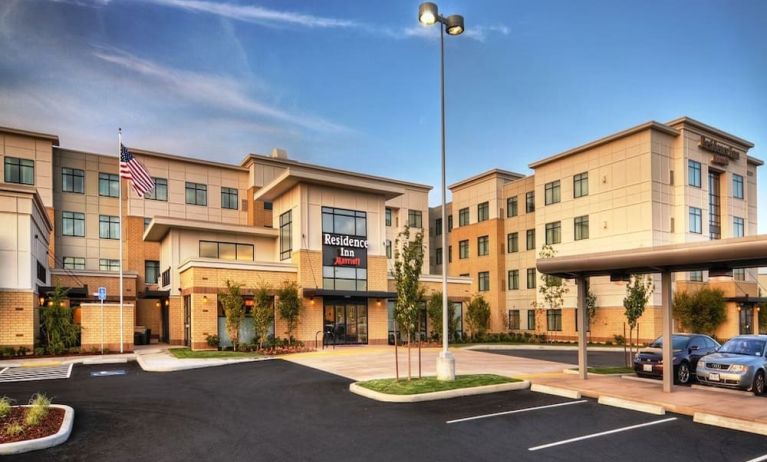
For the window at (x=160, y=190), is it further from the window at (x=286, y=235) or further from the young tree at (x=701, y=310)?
the young tree at (x=701, y=310)

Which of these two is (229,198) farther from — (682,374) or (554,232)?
(682,374)

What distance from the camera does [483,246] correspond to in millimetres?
Answer: 53281

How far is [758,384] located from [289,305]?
72.4 ft

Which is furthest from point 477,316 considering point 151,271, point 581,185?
point 151,271

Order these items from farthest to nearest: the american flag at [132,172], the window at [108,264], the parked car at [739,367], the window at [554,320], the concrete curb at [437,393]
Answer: the window at [554,320], the window at [108,264], the american flag at [132,172], the parked car at [739,367], the concrete curb at [437,393]

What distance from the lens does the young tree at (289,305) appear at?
30.1 meters

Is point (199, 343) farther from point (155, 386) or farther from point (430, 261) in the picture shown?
point (430, 261)

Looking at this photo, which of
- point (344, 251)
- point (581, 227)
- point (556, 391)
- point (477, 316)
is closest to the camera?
point (556, 391)

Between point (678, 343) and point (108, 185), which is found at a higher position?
point (108, 185)

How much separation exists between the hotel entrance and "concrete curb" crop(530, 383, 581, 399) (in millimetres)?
17685

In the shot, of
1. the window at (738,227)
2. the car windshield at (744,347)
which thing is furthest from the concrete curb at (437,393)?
the window at (738,227)

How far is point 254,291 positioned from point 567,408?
20.0 metres

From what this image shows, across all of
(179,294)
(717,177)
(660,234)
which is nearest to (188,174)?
(179,294)

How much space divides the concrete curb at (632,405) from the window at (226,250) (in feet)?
88.3
